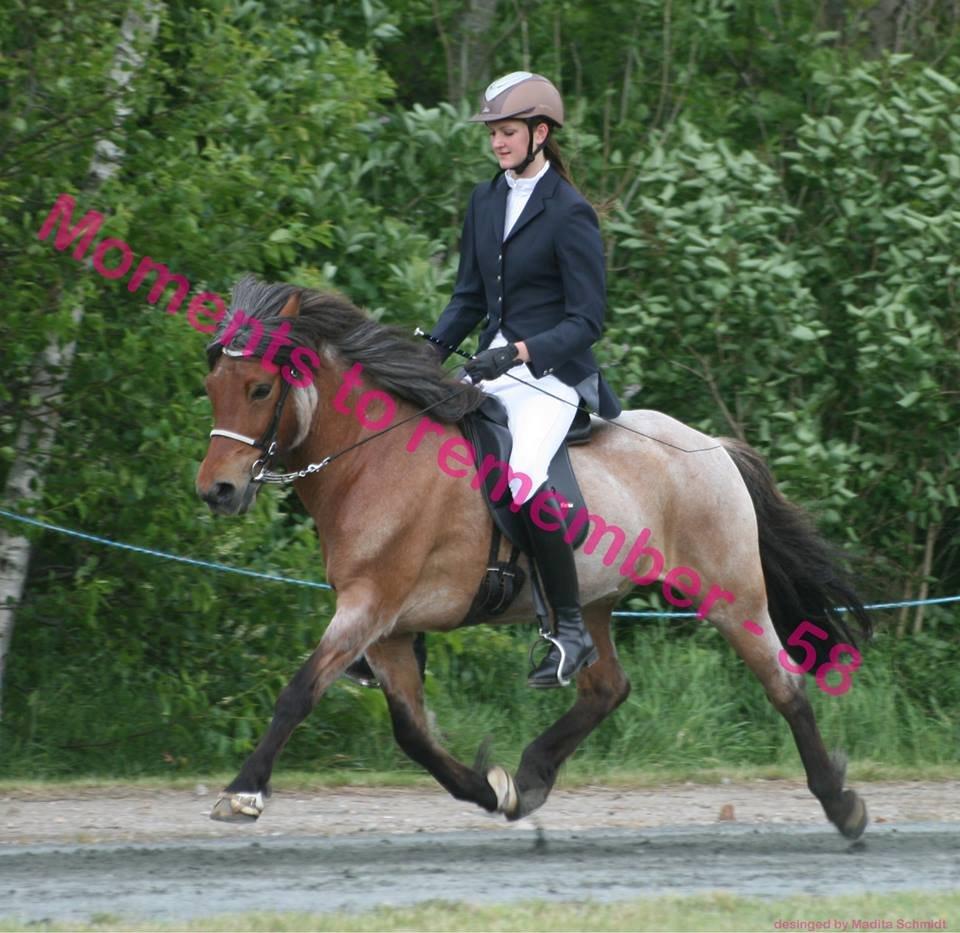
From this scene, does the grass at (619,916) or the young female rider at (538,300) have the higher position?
the young female rider at (538,300)

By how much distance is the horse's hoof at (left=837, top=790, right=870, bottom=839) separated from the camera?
651 cm

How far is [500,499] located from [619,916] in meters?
1.77

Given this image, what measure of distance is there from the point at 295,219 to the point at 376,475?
9.60 feet

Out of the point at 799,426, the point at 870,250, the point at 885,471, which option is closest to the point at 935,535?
the point at 885,471

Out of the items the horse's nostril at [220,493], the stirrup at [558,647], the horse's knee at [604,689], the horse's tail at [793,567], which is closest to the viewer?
the horse's nostril at [220,493]

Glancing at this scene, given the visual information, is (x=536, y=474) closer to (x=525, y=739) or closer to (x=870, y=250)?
(x=525, y=739)

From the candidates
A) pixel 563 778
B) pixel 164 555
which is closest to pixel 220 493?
pixel 164 555

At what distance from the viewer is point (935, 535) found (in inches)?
396

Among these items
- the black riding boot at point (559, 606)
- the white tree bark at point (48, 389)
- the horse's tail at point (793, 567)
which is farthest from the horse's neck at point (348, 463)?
the white tree bark at point (48, 389)

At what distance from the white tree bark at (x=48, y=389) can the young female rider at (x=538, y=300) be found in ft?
7.12

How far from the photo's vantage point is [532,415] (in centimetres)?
630

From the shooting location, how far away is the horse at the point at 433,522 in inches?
226

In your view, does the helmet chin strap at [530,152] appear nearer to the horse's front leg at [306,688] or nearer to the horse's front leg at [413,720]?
the horse's front leg at [306,688]

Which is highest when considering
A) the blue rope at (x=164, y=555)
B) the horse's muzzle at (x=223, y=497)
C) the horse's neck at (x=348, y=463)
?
the horse's neck at (x=348, y=463)
